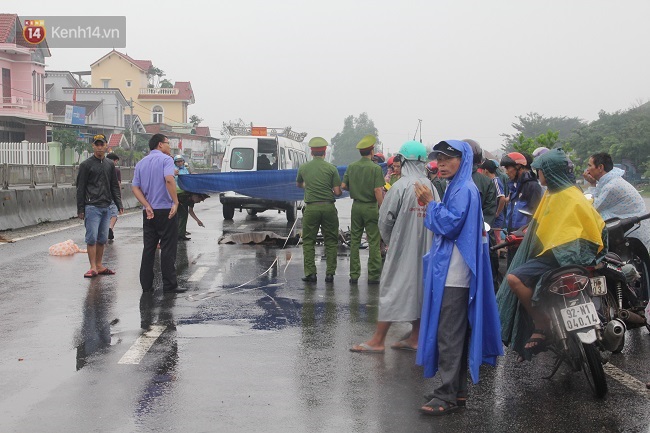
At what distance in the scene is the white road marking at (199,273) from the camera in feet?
36.8

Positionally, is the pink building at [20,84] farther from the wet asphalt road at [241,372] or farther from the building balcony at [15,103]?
the wet asphalt road at [241,372]

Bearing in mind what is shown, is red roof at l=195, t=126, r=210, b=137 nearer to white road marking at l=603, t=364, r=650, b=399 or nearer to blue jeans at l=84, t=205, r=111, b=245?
blue jeans at l=84, t=205, r=111, b=245

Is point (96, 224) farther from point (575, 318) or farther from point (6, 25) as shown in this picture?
point (6, 25)

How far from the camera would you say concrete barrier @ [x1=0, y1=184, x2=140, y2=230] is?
1757 centimetres

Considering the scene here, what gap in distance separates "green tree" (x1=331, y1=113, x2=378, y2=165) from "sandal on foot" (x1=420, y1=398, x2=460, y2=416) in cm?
15792

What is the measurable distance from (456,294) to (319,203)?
18.3 feet

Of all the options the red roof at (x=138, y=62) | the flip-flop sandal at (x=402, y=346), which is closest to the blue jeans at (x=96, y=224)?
the flip-flop sandal at (x=402, y=346)

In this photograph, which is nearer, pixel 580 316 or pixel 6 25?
pixel 580 316

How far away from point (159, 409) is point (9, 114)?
4839 cm

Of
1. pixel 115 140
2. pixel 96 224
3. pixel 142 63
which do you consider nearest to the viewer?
pixel 96 224

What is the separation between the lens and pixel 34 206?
63.1 feet

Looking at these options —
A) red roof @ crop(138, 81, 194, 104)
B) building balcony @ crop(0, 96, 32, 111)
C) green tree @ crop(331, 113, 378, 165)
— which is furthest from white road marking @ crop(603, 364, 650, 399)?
green tree @ crop(331, 113, 378, 165)

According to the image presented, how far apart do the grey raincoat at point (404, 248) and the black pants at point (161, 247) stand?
3.62 meters

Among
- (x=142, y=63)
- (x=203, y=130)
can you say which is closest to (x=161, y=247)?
(x=142, y=63)
